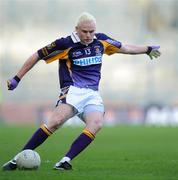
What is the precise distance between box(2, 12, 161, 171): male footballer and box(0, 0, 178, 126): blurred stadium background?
22790 mm

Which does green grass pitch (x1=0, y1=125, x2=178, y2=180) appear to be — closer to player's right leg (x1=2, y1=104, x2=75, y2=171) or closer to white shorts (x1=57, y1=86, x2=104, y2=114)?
player's right leg (x1=2, y1=104, x2=75, y2=171)

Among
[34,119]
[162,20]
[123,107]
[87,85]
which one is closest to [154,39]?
[162,20]

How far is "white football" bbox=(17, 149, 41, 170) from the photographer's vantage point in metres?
9.45

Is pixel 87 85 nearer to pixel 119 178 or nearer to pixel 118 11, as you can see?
pixel 119 178

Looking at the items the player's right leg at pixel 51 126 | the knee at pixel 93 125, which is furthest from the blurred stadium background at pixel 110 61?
the knee at pixel 93 125

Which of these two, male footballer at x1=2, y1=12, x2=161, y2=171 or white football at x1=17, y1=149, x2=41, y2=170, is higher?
male footballer at x1=2, y1=12, x2=161, y2=171

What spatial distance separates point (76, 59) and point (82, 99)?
52 centimetres

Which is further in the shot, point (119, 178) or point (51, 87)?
point (51, 87)

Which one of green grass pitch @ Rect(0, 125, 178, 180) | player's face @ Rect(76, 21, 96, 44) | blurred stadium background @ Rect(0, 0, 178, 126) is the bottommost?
green grass pitch @ Rect(0, 125, 178, 180)

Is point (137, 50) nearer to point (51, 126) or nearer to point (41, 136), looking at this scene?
point (51, 126)

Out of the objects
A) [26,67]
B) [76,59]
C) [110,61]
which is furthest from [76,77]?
[110,61]

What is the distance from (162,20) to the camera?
38344mm

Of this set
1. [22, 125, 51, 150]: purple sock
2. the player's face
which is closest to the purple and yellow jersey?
the player's face

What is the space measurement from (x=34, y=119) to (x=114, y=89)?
434 cm
